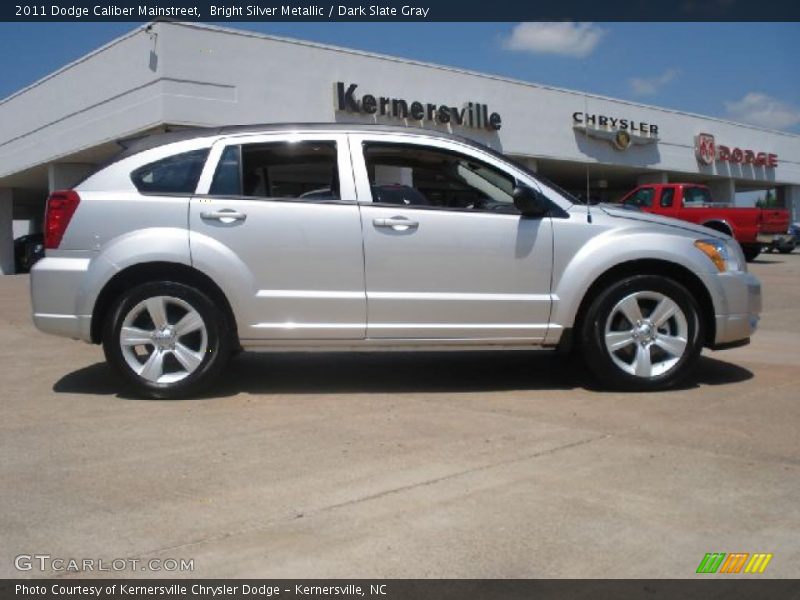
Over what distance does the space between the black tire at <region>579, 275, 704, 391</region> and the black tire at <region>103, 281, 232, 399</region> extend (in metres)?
2.52

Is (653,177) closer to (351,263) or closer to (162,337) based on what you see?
(351,263)

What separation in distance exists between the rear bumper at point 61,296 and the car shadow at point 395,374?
595mm

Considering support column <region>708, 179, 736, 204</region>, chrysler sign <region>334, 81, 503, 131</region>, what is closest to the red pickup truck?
chrysler sign <region>334, 81, 503, 131</region>

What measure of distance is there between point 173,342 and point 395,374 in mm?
1834

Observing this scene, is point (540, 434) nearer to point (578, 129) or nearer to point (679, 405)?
point (679, 405)

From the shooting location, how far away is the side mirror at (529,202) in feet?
19.0

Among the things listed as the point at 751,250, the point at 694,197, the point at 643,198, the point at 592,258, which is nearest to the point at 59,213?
the point at 592,258

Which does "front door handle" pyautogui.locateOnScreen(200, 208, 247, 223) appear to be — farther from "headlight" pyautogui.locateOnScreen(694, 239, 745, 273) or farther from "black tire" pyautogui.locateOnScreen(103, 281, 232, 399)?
"headlight" pyautogui.locateOnScreen(694, 239, 745, 273)

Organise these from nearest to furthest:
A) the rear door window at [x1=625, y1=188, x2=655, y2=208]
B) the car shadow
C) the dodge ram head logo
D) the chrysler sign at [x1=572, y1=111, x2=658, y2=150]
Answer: the car shadow < the rear door window at [x1=625, y1=188, x2=655, y2=208] < the chrysler sign at [x1=572, y1=111, x2=658, y2=150] < the dodge ram head logo

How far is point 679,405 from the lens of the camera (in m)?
5.52

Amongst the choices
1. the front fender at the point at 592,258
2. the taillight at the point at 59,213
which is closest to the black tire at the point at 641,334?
the front fender at the point at 592,258

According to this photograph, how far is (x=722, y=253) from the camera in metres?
6.06

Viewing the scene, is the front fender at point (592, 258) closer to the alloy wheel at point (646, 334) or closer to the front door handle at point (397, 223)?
the alloy wheel at point (646, 334)

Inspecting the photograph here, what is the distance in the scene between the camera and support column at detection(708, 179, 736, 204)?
3709 centimetres
